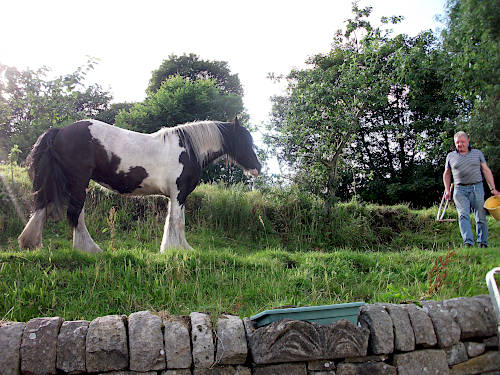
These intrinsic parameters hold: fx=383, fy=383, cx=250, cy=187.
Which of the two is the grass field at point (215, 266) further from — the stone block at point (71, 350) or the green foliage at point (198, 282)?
the stone block at point (71, 350)

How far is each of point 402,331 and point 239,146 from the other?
3.52 meters

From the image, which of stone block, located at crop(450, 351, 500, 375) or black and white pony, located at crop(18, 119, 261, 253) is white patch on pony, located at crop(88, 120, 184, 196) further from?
stone block, located at crop(450, 351, 500, 375)

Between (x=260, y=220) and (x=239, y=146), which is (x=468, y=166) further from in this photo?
(x=239, y=146)

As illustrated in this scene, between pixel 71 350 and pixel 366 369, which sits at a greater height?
pixel 71 350

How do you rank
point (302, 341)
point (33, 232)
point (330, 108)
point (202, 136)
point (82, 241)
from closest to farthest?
1. point (302, 341)
2. point (33, 232)
3. point (82, 241)
4. point (202, 136)
5. point (330, 108)

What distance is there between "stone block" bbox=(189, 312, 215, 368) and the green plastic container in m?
0.33

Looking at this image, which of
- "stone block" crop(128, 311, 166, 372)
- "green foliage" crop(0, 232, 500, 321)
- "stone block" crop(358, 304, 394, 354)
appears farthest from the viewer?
"green foliage" crop(0, 232, 500, 321)

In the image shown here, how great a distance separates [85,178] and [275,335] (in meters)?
3.22

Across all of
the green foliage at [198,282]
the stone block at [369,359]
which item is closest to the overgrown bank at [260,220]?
the green foliage at [198,282]

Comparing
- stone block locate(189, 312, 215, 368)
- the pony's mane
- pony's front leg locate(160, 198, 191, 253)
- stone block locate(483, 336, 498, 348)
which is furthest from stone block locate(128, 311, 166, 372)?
the pony's mane

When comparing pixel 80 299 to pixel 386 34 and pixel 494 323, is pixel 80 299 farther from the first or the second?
pixel 386 34

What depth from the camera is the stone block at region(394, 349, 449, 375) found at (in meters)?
2.61

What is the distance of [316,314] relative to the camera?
246 centimetres

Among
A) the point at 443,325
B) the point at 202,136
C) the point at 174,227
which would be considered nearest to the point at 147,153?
A: the point at 202,136
